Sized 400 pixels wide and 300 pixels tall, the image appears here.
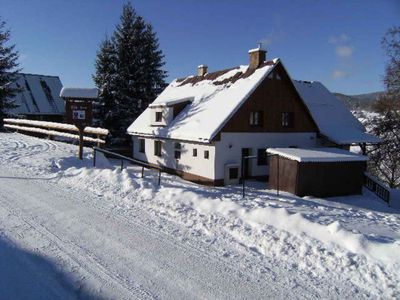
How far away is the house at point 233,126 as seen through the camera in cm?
2070

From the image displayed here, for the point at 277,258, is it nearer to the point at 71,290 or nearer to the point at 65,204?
the point at 71,290

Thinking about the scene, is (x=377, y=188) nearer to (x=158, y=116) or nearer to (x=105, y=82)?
(x=158, y=116)

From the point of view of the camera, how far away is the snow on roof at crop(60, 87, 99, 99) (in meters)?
16.5

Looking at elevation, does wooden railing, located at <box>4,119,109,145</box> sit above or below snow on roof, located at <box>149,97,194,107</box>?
below

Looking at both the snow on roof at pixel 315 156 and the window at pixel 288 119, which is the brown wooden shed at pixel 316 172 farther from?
→ the window at pixel 288 119

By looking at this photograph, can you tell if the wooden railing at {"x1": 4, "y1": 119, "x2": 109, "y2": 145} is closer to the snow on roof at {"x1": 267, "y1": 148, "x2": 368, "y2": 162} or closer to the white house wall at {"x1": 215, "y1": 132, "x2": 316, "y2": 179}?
the white house wall at {"x1": 215, "y1": 132, "x2": 316, "y2": 179}

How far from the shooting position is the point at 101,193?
1148 cm

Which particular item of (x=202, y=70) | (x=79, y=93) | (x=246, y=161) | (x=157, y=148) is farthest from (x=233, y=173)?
(x=202, y=70)

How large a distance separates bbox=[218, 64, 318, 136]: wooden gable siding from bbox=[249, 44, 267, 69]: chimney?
1304 mm

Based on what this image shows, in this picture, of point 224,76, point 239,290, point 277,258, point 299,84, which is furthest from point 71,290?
point 299,84

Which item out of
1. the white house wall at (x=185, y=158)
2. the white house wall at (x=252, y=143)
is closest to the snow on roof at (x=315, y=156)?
the white house wall at (x=252, y=143)

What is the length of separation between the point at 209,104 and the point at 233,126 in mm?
2957

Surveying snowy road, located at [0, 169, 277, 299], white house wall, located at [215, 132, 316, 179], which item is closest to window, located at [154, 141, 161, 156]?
white house wall, located at [215, 132, 316, 179]

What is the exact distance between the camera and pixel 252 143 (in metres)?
21.8
